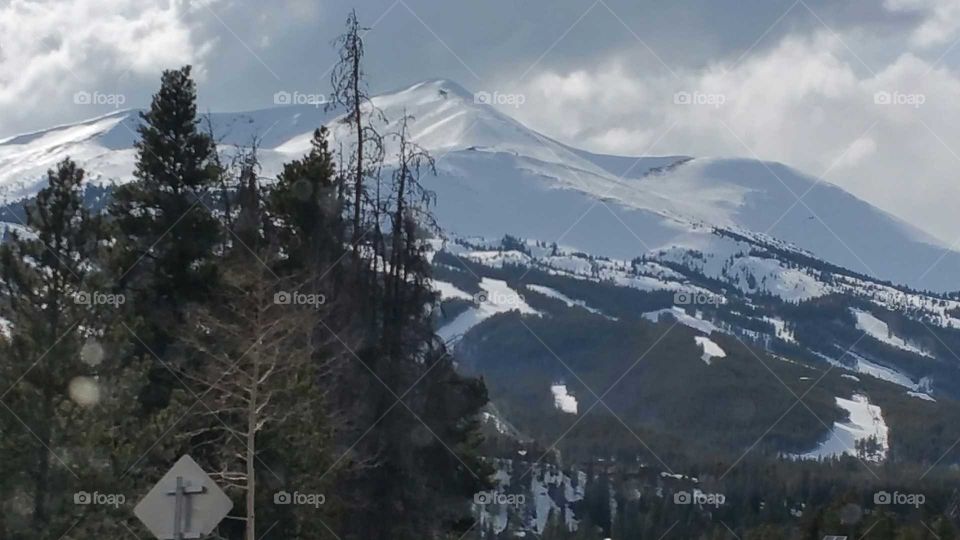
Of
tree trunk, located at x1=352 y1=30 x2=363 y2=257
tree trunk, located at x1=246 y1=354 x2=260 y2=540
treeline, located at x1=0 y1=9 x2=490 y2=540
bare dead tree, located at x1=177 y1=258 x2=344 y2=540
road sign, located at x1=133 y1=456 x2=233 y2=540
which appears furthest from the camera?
tree trunk, located at x1=352 y1=30 x2=363 y2=257

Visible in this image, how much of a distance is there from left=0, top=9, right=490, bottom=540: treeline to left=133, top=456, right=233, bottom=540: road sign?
5.80 m

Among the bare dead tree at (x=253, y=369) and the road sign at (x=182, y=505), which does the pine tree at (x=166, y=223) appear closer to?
the bare dead tree at (x=253, y=369)

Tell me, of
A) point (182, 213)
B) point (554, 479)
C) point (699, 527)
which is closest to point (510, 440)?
point (554, 479)

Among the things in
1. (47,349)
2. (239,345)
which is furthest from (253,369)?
(47,349)

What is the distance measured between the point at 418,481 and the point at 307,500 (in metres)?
3.74

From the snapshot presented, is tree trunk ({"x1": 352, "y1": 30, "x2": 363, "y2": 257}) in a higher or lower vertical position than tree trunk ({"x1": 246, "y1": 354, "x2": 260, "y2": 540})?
higher

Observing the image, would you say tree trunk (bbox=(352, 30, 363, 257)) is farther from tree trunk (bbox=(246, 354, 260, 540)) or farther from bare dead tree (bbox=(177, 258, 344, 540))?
tree trunk (bbox=(246, 354, 260, 540))

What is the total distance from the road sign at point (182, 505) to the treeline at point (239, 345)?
5.80 m

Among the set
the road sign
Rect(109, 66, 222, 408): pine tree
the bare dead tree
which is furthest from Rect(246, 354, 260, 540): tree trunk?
Rect(109, 66, 222, 408): pine tree

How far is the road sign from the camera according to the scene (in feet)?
47.4

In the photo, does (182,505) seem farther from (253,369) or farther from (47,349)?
(47,349)

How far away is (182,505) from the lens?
14.5 m

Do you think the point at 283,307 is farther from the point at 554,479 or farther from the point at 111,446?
the point at 554,479

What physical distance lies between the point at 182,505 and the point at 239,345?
27.3ft
